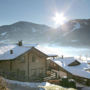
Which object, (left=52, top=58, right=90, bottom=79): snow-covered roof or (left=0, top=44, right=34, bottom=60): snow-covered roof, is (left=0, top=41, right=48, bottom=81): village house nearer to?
(left=0, top=44, right=34, bottom=60): snow-covered roof

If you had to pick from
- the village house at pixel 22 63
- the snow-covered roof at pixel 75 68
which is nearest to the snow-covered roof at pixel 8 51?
the village house at pixel 22 63

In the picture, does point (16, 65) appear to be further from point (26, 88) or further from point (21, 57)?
point (26, 88)

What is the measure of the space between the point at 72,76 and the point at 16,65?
47.4 ft

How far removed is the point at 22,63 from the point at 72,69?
13705 millimetres

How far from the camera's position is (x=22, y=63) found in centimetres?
2597

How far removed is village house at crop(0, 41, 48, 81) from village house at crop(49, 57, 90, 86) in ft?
22.2

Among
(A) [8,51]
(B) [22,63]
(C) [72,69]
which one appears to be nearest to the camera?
(B) [22,63]

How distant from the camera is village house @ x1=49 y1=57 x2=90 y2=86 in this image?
1195 inches

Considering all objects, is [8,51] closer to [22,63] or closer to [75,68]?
[22,63]

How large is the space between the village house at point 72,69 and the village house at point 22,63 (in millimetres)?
6772

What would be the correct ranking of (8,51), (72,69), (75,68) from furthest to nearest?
(75,68) → (72,69) → (8,51)

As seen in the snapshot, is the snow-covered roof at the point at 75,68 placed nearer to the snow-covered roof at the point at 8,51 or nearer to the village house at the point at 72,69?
the village house at the point at 72,69

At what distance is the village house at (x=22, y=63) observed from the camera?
80.0ft

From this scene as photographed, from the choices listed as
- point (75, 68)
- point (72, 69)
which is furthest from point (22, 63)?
point (75, 68)
